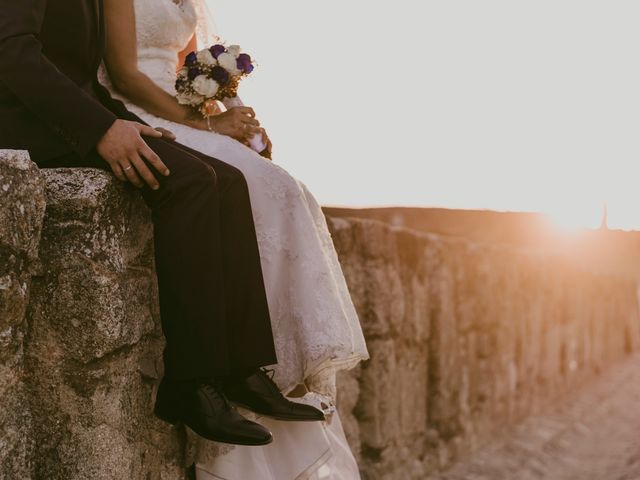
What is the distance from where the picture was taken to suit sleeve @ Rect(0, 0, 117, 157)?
2006 mm

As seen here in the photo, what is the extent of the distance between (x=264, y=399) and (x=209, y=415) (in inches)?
8.5

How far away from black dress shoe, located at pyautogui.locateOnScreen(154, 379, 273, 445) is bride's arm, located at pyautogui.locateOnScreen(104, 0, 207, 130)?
98cm

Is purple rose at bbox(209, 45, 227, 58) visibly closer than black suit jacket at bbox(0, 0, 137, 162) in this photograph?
No

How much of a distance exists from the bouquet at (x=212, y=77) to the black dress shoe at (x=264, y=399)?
856 millimetres

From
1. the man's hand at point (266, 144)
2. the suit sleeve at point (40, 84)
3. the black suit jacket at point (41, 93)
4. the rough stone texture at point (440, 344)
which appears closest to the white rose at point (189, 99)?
the man's hand at point (266, 144)

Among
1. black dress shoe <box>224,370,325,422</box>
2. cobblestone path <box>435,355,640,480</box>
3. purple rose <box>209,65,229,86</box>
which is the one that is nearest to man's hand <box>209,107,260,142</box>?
purple rose <box>209,65,229,86</box>

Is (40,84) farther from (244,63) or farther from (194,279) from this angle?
(244,63)

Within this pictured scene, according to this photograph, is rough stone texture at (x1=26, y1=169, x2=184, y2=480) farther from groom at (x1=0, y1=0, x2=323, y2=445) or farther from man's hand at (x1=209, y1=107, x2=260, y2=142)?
man's hand at (x1=209, y1=107, x2=260, y2=142)

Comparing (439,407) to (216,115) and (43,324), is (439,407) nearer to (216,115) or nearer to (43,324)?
(216,115)

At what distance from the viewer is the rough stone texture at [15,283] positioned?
1.70 meters

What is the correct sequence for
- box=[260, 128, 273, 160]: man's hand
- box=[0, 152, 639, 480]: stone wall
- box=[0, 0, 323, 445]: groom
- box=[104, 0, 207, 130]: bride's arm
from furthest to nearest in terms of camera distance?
box=[260, 128, 273, 160]: man's hand, box=[104, 0, 207, 130]: bride's arm, box=[0, 0, 323, 445]: groom, box=[0, 152, 639, 480]: stone wall

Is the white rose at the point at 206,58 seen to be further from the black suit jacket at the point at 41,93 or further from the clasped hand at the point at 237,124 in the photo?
the black suit jacket at the point at 41,93

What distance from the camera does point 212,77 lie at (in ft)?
8.95

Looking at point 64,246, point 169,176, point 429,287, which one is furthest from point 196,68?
point 429,287
